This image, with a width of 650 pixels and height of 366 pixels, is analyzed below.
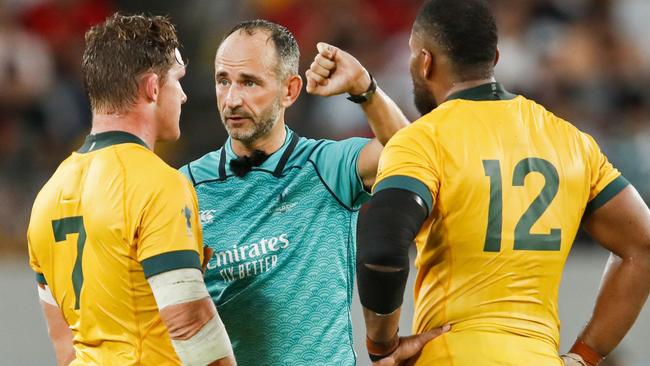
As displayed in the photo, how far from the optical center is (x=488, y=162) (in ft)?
12.0

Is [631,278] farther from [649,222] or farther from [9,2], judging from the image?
[9,2]

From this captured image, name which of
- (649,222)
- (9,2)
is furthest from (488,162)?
(9,2)

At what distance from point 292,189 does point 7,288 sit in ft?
12.4

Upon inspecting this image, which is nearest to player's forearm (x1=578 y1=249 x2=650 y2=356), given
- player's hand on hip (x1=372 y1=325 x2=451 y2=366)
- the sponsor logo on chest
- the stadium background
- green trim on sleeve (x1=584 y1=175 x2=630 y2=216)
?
green trim on sleeve (x1=584 y1=175 x2=630 y2=216)

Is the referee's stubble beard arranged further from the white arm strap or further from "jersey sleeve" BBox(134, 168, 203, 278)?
the white arm strap

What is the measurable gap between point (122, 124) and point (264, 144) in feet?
2.97

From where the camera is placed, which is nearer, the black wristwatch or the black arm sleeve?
the black arm sleeve

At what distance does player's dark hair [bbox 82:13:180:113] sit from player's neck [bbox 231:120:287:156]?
74cm

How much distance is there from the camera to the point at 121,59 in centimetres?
380

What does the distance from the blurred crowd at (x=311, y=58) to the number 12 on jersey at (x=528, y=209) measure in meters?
5.06

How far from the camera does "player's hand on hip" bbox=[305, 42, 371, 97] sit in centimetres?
421

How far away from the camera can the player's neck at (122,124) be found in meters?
3.79

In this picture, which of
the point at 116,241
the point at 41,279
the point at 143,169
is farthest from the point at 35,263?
the point at 143,169

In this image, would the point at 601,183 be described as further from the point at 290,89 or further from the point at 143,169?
the point at 143,169
